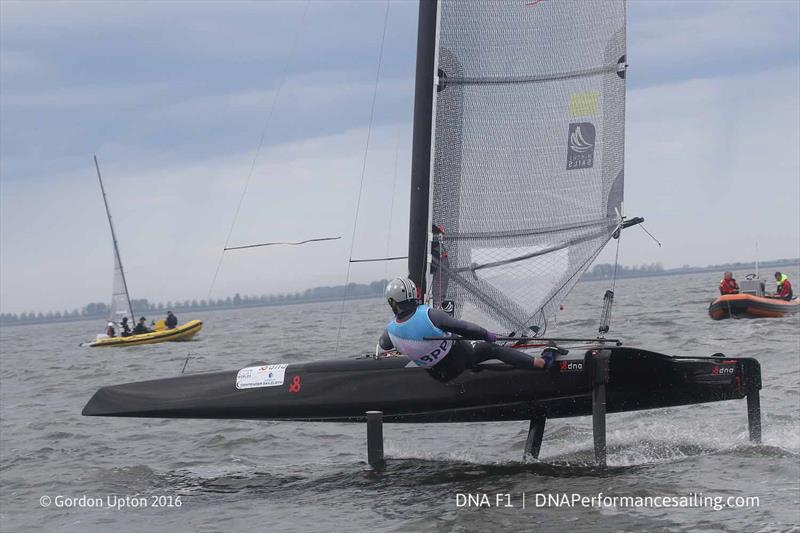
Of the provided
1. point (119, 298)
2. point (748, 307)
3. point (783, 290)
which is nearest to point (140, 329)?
point (119, 298)

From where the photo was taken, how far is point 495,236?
929 centimetres

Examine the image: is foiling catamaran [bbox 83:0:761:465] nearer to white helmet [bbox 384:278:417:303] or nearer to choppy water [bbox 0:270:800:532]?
choppy water [bbox 0:270:800:532]

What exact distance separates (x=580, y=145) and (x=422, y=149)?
1.55 meters

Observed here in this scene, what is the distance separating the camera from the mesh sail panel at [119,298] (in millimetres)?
34500

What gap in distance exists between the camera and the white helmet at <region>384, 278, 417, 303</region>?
293 inches

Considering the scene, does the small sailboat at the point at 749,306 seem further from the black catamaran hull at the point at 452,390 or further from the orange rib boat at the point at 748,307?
the black catamaran hull at the point at 452,390

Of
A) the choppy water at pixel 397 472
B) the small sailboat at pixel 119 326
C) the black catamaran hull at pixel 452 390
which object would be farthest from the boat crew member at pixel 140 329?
the black catamaran hull at pixel 452 390

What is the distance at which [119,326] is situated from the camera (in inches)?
1352

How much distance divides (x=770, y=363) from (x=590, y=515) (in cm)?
838

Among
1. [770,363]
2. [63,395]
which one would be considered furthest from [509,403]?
[63,395]

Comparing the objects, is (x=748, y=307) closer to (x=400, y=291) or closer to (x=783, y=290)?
(x=783, y=290)

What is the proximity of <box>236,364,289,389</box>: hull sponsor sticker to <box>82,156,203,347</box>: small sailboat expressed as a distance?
24148 millimetres

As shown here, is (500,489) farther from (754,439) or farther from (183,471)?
(183,471)

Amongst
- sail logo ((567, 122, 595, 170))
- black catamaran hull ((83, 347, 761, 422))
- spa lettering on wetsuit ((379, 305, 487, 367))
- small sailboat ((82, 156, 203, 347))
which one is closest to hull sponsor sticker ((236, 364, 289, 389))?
black catamaran hull ((83, 347, 761, 422))
